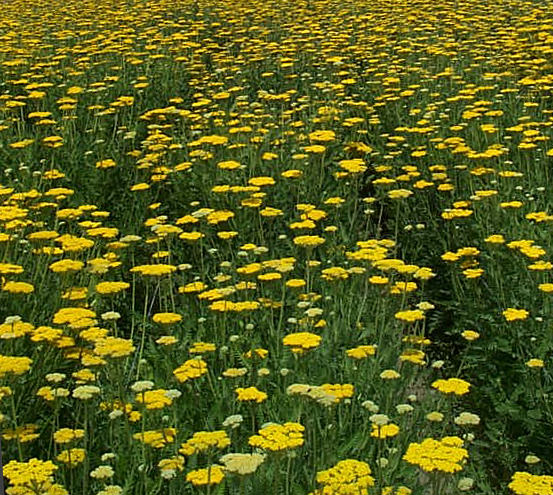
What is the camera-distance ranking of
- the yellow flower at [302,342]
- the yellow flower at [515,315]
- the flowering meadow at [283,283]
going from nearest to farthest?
Result: the flowering meadow at [283,283] < the yellow flower at [302,342] < the yellow flower at [515,315]

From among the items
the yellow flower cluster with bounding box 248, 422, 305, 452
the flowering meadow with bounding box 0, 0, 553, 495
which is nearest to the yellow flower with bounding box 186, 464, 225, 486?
the flowering meadow with bounding box 0, 0, 553, 495

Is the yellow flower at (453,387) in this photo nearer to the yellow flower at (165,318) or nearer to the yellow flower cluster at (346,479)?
the yellow flower cluster at (346,479)

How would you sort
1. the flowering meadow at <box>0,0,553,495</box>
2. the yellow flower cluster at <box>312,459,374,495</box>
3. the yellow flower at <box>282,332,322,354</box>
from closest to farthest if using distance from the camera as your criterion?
the yellow flower cluster at <box>312,459,374,495</box> < the flowering meadow at <box>0,0,553,495</box> < the yellow flower at <box>282,332,322,354</box>

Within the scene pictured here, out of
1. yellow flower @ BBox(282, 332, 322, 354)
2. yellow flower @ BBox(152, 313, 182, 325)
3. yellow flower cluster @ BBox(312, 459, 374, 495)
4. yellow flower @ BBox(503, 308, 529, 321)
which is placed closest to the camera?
yellow flower cluster @ BBox(312, 459, 374, 495)

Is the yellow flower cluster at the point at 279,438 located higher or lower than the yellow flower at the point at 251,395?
higher

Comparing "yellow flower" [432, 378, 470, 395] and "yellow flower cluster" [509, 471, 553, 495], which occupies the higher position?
"yellow flower" [432, 378, 470, 395]

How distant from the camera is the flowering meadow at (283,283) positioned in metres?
2.51

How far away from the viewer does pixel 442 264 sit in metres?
4.55

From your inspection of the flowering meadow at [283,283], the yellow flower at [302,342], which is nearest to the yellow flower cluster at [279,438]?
the flowering meadow at [283,283]

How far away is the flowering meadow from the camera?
99.0 inches

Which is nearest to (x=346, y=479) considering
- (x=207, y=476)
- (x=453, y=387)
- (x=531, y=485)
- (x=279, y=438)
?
(x=279, y=438)

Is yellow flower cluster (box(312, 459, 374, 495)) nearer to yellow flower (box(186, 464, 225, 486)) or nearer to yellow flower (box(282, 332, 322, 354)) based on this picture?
yellow flower (box(186, 464, 225, 486))

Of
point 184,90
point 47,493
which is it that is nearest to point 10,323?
point 47,493

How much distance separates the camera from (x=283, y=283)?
3.44 meters
